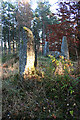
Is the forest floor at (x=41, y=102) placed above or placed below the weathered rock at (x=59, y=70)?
below

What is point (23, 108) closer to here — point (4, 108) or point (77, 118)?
point (4, 108)

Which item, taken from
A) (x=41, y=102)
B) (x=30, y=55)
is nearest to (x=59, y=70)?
(x=30, y=55)

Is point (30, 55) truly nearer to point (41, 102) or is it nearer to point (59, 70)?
point (59, 70)

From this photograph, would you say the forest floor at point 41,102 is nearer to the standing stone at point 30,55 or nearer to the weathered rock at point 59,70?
the weathered rock at point 59,70

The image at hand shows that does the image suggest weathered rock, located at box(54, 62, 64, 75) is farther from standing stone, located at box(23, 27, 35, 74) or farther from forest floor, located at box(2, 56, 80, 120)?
standing stone, located at box(23, 27, 35, 74)

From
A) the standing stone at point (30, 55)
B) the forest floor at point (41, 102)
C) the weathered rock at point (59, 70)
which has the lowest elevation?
the forest floor at point (41, 102)

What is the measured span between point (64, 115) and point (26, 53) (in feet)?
8.06

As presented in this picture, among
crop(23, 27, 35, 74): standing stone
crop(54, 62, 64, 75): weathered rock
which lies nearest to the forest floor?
crop(54, 62, 64, 75): weathered rock

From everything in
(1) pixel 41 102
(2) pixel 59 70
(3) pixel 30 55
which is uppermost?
(3) pixel 30 55

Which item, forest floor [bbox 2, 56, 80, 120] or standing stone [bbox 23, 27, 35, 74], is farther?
standing stone [bbox 23, 27, 35, 74]

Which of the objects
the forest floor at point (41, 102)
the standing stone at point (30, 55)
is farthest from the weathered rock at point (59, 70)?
the standing stone at point (30, 55)

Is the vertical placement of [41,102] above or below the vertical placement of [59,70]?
below

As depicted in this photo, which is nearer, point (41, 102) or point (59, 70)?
point (41, 102)

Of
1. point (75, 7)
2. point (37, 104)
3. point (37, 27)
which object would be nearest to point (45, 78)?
point (37, 104)
